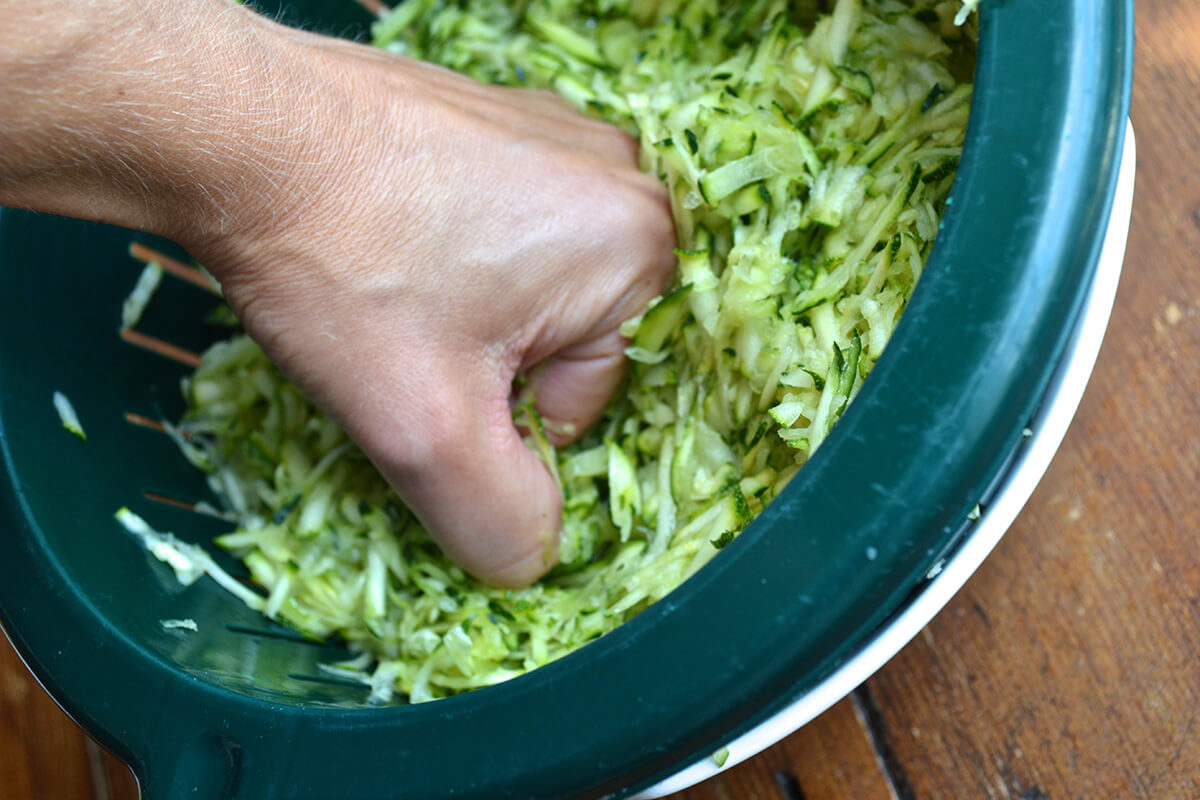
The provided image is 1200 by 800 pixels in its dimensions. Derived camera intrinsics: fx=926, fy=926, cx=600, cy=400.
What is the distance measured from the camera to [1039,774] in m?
0.67

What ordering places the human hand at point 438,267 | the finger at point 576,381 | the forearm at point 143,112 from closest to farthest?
the forearm at point 143,112 < the human hand at point 438,267 < the finger at point 576,381

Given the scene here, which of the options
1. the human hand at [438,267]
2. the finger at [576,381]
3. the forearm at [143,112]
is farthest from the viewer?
the finger at [576,381]

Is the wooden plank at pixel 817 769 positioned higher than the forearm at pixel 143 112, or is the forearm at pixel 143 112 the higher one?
the forearm at pixel 143 112

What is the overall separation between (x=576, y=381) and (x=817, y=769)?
354mm

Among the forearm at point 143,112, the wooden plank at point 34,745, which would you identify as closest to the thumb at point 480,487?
the forearm at point 143,112

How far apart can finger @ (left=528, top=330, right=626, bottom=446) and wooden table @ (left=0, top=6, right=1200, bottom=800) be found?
31 centimetres

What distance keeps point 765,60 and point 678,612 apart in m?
0.49

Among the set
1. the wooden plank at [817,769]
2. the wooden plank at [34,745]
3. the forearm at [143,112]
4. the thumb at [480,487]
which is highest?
the forearm at [143,112]

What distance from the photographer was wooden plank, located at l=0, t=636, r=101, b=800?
86 cm

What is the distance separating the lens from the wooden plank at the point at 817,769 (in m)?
0.69

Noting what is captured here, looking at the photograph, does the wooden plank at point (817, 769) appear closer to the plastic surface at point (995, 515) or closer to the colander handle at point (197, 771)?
the plastic surface at point (995, 515)

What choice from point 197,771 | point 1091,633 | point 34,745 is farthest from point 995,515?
point 34,745

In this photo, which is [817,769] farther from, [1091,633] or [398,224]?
[398,224]

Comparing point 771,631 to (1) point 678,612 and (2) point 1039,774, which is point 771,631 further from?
(2) point 1039,774
